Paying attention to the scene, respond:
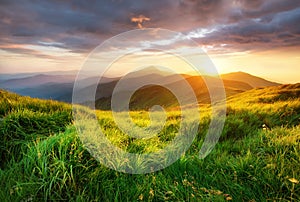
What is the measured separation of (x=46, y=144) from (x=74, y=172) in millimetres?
810

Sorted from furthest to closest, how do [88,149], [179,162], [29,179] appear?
[179,162] → [88,149] → [29,179]

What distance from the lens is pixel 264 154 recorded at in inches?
202

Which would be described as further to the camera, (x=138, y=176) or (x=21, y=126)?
(x=21, y=126)

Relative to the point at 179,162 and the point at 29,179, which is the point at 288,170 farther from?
the point at 29,179

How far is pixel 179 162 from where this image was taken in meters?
5.02

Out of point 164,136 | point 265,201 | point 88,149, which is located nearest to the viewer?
point 265,201

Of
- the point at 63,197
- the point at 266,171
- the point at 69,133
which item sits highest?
the point at 69,133

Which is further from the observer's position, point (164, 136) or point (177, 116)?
point (177, 116)

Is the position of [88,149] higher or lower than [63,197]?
higher

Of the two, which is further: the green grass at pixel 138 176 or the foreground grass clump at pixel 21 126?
the foreground grass clump at pixel 21 126

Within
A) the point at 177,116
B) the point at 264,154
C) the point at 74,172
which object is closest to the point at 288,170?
the point at 264,154

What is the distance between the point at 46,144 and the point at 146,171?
6.02 feet

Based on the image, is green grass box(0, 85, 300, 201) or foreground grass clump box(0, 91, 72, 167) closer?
green grass box(0, 85, 300, 201)

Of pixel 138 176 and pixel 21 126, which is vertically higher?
pixel 21 126
